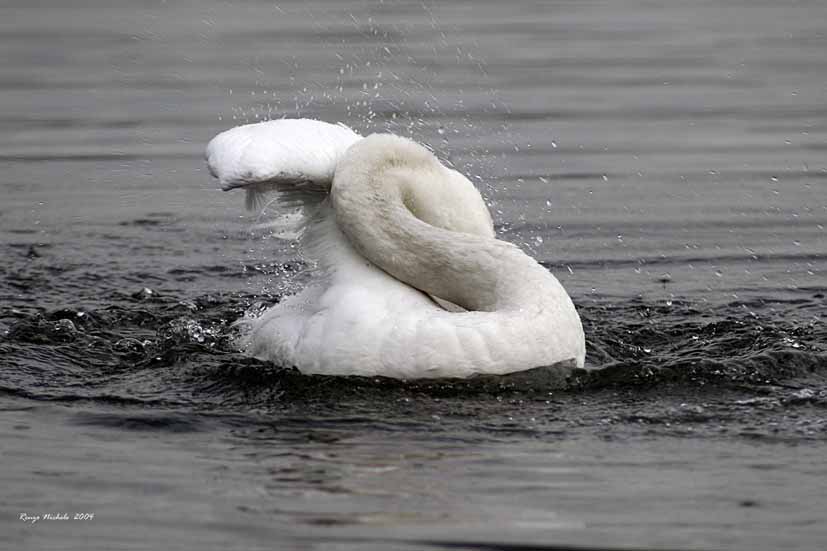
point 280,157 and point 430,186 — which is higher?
point 280,157

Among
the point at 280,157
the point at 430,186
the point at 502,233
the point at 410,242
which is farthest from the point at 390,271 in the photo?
the point at 502,233

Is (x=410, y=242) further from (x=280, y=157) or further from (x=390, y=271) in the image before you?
(x=280, y=157)

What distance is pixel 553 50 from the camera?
59.2 ft

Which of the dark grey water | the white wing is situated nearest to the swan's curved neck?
the white wing

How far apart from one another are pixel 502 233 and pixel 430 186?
335 cm

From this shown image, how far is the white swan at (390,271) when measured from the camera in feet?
26.1

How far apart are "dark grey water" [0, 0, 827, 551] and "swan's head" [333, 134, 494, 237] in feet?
3.35

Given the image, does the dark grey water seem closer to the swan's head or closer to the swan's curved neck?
the swan's curved neck

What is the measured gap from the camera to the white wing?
8164 mm

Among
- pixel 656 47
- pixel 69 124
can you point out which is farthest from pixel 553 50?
pixel 69 124

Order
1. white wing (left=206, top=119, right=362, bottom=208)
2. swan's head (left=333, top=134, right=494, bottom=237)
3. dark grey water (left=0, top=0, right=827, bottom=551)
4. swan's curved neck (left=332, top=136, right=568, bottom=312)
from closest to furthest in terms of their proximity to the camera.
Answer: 1. dark grey water (left=0, top=0, right=827, bottom=551)
2. white wing (left=206, top=119, right=362, bottom=208)
3. swan's curved neck (left=332, top=136, right=568, bottom=312)
4. swan's head (left=333, top=134, right=494, bottom=237)

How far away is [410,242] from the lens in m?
8.48

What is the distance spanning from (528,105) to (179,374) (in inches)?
295

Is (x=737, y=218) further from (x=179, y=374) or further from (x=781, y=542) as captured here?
→ (x=781, y=542)
